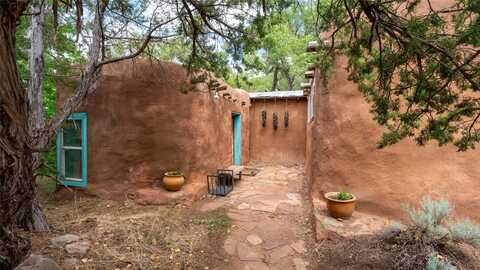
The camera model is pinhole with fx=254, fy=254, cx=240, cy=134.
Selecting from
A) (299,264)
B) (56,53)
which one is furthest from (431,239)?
(56,53)

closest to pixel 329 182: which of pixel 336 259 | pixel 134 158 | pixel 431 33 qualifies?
pixel 336 259

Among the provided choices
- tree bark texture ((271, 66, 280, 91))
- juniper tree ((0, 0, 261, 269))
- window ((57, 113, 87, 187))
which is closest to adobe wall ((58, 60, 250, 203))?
window ((57, 113, 87, 187))

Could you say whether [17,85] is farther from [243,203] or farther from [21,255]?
[243,203]

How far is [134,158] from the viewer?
5.02 meters

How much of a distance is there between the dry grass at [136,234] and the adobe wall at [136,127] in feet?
1.56

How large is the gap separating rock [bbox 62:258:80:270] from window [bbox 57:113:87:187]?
2648mm

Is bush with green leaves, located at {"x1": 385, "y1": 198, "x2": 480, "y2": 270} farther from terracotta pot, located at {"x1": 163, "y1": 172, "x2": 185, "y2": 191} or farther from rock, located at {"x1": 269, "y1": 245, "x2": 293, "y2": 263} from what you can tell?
terracotta pot, located at {"x1": 163, "y1": 172, "x2": 185, "y2": 191}

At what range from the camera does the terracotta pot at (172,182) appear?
16.2 feet

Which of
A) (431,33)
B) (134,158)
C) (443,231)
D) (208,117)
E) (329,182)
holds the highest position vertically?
(431,33)

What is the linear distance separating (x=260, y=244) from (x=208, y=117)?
126 inches

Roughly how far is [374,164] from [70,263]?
13.8 ft

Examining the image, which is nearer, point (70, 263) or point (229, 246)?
point (70, 263)

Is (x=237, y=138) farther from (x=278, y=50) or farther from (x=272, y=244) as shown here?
(x=278, y=50)

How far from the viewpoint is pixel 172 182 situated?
4.93 metres
